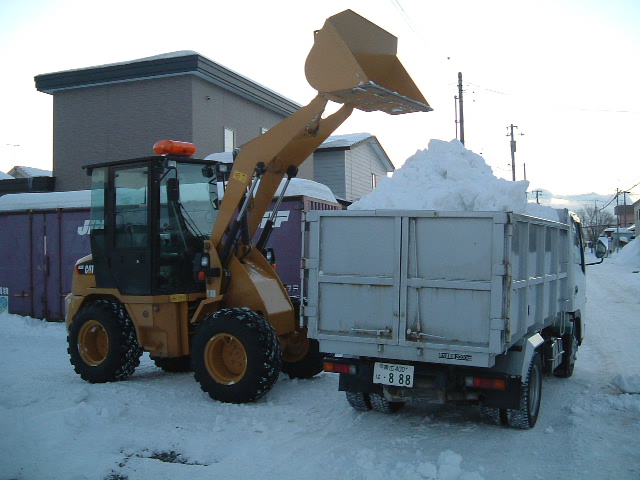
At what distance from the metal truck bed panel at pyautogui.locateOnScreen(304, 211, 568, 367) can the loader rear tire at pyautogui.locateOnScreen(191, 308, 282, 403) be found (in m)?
0.95

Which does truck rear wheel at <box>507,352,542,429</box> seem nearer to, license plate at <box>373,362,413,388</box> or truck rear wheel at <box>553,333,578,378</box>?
license plate at <box>373,362,413,388</box>

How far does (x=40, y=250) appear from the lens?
1437 centimetres

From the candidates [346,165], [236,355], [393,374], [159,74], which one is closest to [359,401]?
[393,374]

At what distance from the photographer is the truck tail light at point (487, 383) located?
551 cm

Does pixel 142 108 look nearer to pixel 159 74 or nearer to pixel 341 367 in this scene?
pixel 159 74

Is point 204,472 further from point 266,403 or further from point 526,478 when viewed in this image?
point 526,478

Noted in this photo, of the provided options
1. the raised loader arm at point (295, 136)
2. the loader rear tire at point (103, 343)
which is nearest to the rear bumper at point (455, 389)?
the raised loader arm at point (295, 136)

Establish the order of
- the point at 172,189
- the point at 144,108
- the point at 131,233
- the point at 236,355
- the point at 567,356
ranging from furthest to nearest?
1. the point at 144,108
2. the point at 567,356
3. the point at 131,233
4. the point at 172,189
5. the point at 236,355

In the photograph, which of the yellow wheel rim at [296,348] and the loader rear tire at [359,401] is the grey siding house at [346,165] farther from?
the loader rear tire at [359,401]

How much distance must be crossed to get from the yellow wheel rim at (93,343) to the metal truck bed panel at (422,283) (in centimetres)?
352

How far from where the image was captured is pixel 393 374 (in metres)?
5.77

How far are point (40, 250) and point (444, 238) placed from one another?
11687mm

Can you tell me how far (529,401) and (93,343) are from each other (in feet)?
18.4

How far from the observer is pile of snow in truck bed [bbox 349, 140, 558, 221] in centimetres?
1037
